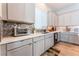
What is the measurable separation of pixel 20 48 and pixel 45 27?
2.37 feet

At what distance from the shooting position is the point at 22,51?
1419 mm

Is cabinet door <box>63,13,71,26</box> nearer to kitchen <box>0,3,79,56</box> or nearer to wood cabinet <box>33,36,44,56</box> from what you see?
kitchen <box>0,3,79,56</box>

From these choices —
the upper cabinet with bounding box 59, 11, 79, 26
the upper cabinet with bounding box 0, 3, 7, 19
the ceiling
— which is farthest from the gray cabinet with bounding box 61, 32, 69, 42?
the upper cabinet with bounding box 0, 3, 7, 19

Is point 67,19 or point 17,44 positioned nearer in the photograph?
point 17,44

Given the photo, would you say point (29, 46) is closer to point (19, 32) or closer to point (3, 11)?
point (19, 32)

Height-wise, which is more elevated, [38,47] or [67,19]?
[67,19]

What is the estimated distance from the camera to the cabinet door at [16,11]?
1.47 meters

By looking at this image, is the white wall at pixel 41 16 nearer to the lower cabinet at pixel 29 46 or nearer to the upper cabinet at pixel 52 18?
the upper cabinet at pixel 52 18

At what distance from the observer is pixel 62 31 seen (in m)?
1.77

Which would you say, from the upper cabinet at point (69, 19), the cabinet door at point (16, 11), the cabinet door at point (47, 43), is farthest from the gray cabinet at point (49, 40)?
the cabinet door at point (16, 11)

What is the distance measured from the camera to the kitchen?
1.50 metres

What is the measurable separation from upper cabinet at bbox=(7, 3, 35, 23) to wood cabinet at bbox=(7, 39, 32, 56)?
1.55ft

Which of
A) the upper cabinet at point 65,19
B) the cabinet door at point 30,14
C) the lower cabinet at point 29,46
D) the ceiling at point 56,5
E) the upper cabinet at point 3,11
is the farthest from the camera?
the cabinet door at point 30,14

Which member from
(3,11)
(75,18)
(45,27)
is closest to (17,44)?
(3,11)
